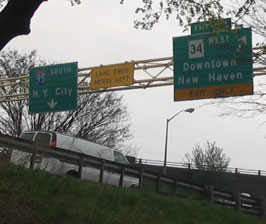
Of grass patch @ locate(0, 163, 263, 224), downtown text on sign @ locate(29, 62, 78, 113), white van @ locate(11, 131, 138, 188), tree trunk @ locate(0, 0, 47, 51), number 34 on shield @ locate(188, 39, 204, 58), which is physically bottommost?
grass patch @ locate(0, 163, 263, 224)

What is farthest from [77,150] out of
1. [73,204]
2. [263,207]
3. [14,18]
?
[263,207]

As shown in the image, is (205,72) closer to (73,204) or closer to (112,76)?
(112,76)

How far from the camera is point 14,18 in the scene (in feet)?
25.0

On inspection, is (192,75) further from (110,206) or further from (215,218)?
(110,206)

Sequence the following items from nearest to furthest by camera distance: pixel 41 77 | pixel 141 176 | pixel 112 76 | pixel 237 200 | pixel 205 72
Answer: pixel 141 176 < pixel 237 200 < pixel 205 72 < pixel 112 76 < pixel 41 77

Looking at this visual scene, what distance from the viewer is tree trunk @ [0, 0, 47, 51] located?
24.9ft

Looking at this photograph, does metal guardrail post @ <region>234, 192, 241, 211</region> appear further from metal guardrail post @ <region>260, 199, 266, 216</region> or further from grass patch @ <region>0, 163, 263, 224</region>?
grass patch @ <region>0, 163, 263, 224</region>

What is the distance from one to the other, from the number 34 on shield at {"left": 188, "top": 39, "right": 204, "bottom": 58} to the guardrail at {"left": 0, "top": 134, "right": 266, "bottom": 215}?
4452 millimetres

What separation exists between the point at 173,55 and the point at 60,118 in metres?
20.4

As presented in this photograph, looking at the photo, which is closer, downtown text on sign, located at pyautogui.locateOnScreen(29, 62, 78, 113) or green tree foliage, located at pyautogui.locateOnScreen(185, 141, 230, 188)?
downtown text on sign, located at pyautogui.locateOnScreen(29, 62, 78, 113)

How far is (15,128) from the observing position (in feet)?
108

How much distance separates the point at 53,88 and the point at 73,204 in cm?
1186

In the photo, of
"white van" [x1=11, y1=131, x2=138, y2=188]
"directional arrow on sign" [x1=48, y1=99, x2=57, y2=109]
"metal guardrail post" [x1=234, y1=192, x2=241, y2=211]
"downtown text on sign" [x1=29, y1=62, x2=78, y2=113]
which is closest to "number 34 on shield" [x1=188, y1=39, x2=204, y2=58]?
"white van" [x1=11, y1=131, x2=138, y2=188]

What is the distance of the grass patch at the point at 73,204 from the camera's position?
6762 mm
